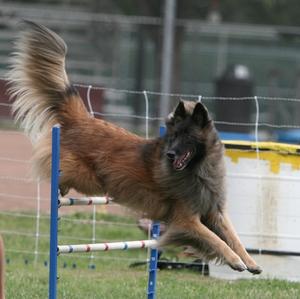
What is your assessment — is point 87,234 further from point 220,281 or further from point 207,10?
point 207,10

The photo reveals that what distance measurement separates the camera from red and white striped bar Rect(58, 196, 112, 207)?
7276 mm

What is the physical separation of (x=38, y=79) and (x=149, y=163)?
1.32 metres

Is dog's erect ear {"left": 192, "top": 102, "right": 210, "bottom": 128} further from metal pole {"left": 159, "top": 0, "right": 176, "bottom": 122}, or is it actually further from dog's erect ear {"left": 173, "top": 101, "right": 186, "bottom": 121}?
metal pole {"left": 159, "top": 0, "right": 176, "bottom": 122}

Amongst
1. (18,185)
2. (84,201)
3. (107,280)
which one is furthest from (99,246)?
(18,185)

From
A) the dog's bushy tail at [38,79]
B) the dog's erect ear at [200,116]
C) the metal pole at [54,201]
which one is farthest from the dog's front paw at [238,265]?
the dog's bushy tail at [38,79]

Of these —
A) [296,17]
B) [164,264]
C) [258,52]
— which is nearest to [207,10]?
[296,17]

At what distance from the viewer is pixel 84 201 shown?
7.50 meters

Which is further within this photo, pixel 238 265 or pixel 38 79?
pixel 38 79

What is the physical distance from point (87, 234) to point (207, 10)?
2298 cm

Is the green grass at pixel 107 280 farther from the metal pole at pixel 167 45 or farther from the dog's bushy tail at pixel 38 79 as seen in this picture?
the metal pole at pixel 167 45

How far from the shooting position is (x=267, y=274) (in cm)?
964

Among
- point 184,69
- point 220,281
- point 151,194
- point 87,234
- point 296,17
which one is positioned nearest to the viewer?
point 151,194

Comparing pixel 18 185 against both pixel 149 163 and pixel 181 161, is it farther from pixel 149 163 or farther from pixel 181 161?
pixel 181 161

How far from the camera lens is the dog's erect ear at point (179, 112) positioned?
743cm
